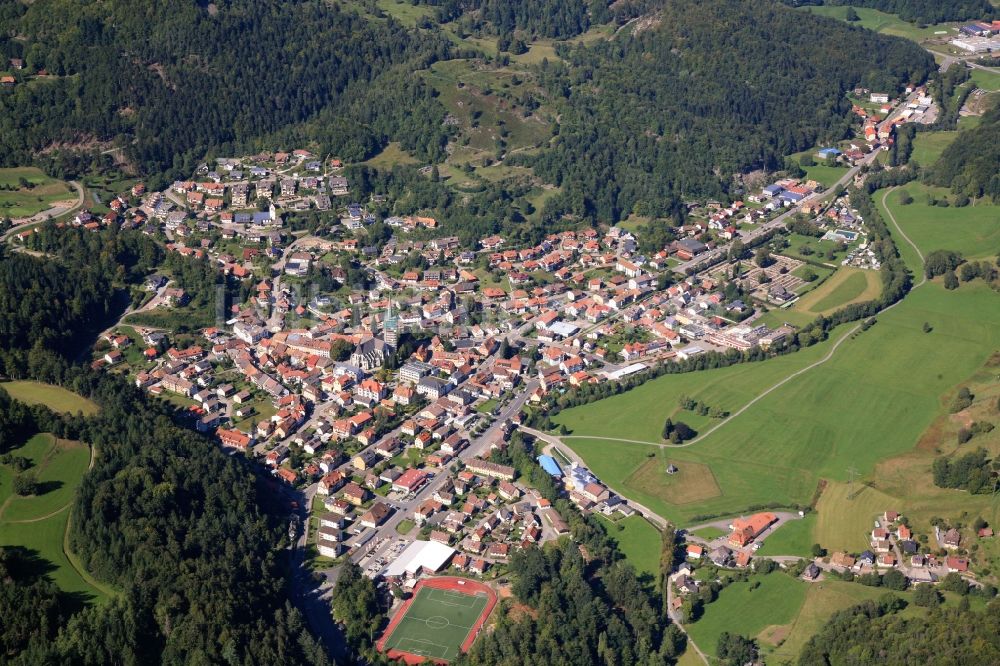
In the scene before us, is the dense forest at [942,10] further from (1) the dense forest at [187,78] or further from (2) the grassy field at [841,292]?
(2) the grassy field at [841,292]

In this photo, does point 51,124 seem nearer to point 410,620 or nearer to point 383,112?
point 383,112

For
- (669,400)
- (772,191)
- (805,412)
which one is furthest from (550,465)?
(772,191)

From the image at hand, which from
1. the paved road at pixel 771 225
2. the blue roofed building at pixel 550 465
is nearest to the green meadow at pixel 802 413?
the blue roofed building at pixel 550 465

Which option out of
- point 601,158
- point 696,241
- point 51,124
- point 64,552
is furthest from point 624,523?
point 51,124

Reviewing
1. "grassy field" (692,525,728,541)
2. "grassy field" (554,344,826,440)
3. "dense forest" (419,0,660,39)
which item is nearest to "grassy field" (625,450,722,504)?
"grassy field" (692,525,728,541)

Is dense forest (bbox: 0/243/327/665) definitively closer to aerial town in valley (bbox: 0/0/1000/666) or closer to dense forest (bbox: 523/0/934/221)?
aerial town in valley (bbox: 0/0/1000/666)

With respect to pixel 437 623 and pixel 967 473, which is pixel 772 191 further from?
pixel 437 623

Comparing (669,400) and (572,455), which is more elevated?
(669,400)
